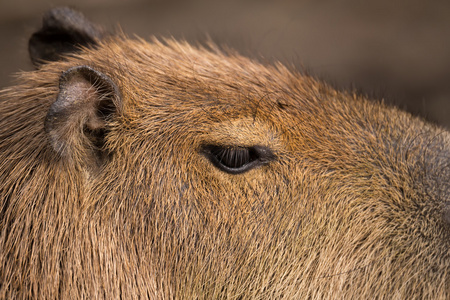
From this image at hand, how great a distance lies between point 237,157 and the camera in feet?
9.05

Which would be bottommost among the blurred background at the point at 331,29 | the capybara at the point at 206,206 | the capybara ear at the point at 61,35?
the capybara at the point at 206,206

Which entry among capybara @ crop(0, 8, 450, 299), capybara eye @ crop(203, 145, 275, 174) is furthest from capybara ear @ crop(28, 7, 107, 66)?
capybara eye @ crop(203, 145, 275, 174)

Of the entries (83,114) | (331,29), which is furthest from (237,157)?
(331,29)

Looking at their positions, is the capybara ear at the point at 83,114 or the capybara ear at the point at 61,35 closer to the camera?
the capybara ear at the point at 83,114

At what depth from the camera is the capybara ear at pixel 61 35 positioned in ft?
11.9

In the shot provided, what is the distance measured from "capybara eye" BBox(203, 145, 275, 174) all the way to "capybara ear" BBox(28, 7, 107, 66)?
3.95 feet

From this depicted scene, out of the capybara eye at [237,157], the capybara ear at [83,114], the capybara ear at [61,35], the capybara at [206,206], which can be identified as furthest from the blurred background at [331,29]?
the capybara ear at [83,114]

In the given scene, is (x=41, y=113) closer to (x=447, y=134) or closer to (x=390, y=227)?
(x=390, y=227)

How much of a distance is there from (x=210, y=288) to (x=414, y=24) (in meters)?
6.82

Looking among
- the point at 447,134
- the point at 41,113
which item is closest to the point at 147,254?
the point at 41,113

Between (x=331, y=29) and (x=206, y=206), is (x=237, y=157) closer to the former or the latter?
(x=206, y=206)

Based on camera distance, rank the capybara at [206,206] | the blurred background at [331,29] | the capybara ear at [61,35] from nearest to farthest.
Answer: the capybara at [206,206] < the capybara ear at [61,35] < the blurred background at [331,29]

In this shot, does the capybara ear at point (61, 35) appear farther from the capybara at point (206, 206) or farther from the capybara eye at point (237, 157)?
the capybara eye at point (237, 157)

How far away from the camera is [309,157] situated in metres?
2.89
